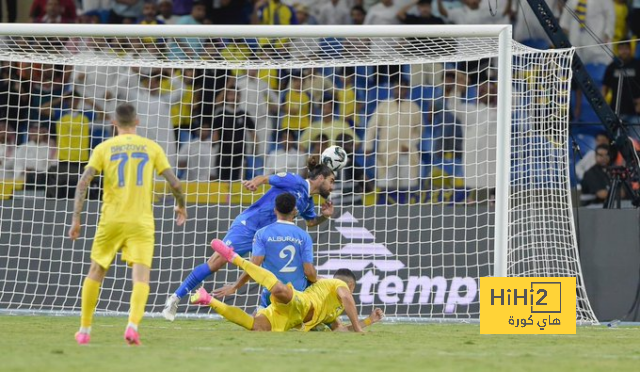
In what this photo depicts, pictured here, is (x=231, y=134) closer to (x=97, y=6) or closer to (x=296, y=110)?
(x=296, y=110)

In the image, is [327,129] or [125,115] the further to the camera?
[327,129]

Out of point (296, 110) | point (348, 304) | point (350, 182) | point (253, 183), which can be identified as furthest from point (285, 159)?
point (348, 304)

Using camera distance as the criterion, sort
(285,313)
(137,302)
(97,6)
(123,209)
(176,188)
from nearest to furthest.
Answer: (137,302), (123,209), (176,188), (285,313), (97,6)

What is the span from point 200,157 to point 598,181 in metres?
5.28

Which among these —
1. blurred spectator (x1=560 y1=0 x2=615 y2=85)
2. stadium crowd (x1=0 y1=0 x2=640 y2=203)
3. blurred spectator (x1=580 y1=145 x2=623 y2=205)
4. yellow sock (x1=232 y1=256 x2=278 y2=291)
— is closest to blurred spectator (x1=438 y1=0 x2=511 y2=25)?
stadium crowd (x1=0 y1=0 x2=640 y2=203)

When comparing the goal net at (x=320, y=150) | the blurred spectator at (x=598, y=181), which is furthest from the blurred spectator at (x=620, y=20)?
the blurred spectator at (x=598, y=181)

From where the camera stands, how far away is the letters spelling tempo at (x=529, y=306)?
1072 centimetres

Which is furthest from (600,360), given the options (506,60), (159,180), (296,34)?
(159,180)

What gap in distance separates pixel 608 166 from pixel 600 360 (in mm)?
7653

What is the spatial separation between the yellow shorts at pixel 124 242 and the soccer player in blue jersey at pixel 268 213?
10.7ft

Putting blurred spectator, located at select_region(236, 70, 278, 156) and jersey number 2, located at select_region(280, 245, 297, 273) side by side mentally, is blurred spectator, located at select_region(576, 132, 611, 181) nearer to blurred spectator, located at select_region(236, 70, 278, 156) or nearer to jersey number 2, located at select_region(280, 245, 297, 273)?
blurred spectator, located at select_region(236, 70, 278, 156)

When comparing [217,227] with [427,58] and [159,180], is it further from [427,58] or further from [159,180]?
[427,58]

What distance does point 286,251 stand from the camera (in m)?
11.0

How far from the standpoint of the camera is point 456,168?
15500mm
